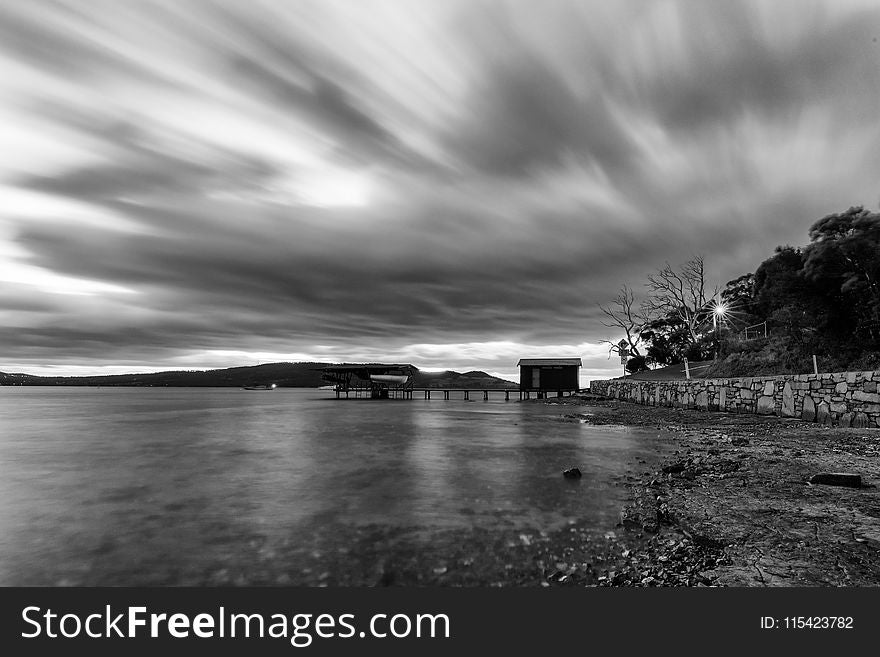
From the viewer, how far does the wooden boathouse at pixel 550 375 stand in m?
60.8

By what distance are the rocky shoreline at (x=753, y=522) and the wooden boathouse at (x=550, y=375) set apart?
49.5 metres

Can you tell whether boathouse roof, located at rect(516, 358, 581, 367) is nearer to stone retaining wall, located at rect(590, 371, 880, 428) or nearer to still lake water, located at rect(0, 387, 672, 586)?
stone retaining wall, located at rect(590, 371, 880, 428)

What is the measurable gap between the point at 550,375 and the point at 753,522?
5693 cm

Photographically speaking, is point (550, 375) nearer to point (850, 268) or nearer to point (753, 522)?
point (850, 268)

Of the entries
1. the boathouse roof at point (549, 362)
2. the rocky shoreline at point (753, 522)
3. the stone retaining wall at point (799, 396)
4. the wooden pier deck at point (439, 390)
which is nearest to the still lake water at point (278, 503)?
the rocky shoreline at point (753, 522)

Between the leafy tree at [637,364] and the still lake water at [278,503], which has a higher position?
the leafy tree at [637,364]

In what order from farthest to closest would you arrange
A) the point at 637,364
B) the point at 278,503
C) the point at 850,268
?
the point at 637,364, the point at 850,268, the point at 278,503

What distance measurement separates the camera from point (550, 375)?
6156cm

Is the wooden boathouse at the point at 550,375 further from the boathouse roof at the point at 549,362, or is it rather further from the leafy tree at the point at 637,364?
the leafy tree at the point at 637,364

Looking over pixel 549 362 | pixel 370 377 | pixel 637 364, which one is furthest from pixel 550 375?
pixel 370 377

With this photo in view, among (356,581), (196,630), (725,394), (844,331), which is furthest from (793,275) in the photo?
(196,630)

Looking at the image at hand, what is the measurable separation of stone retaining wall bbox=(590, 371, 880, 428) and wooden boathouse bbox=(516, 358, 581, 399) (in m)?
26.9

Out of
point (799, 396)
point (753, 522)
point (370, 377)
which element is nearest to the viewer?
point (753, 522)

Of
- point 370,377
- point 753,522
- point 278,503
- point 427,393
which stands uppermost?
point 370,377
